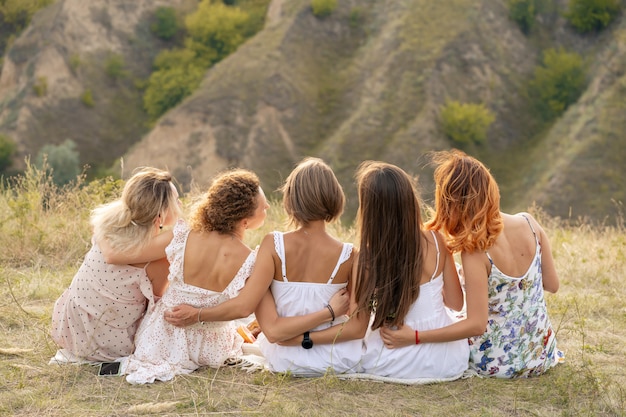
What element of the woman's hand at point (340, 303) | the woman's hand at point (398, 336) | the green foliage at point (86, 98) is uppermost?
the woman's hand at point (340, 303)

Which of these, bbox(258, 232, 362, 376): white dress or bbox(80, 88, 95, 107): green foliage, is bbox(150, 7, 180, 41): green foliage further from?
bbox(258, 232, 362, 376): white dress

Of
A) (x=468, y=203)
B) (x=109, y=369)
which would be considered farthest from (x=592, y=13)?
(x=109, y=369)

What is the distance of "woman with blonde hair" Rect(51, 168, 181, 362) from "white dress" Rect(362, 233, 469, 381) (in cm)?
142

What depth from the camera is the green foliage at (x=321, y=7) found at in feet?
163

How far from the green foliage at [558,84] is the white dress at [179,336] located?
42278mm

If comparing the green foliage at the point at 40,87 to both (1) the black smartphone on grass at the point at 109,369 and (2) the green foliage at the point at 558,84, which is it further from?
(1) the black smartphone on grass at the point at 109,369

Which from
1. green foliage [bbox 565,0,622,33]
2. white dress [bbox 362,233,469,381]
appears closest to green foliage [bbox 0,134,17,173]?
green foliage [bbox 565,0,622,33]

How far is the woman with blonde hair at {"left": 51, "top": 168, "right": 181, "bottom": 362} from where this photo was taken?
4.41 meters

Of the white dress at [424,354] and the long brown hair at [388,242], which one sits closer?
the long brown hair at [388,242]

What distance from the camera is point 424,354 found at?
4.33 meters

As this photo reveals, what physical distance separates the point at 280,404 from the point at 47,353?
5.77ft

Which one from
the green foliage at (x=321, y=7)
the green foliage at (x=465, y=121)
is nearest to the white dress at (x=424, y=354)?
the green foliage at (x=465, y=121)

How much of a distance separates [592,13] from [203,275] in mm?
46232

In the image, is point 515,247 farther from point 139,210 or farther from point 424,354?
point 139,210
